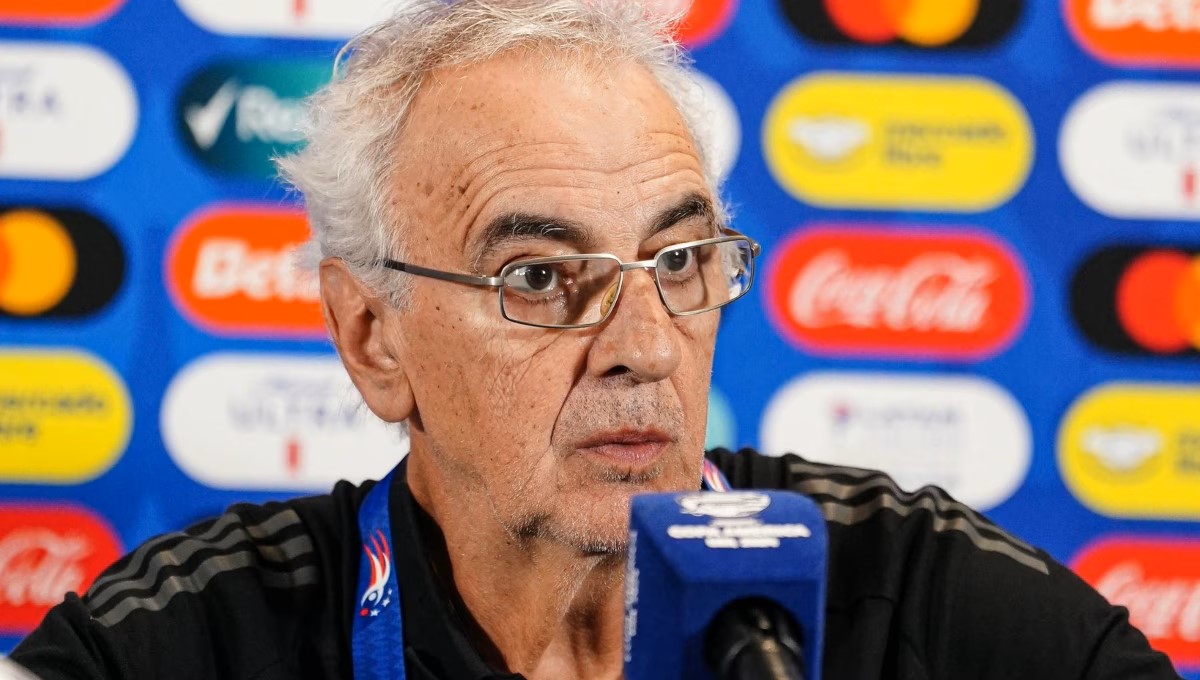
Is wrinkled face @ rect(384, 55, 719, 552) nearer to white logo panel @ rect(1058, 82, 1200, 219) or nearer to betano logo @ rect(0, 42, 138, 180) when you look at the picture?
betano logo @ rect(0, 42, 138, 180)

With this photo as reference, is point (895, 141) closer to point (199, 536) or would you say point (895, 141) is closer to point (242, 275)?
point (242, 275)

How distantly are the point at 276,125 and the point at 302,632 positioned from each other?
1.35 metres

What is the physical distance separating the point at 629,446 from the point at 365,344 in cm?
47

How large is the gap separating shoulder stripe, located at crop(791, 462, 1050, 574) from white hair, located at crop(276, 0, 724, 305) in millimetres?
448

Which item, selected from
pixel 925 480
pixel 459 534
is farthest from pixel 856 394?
pixel 459 534

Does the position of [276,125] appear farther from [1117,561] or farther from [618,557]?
[1117,561]

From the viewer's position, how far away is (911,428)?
2703 mm

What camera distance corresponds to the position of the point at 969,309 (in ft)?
8.93

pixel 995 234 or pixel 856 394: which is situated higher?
pixel 995 234

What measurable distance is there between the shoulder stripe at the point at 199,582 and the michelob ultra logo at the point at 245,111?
1.19m

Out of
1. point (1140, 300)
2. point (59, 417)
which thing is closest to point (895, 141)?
point (1140, 300)

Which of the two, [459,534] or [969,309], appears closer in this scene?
[459,534]

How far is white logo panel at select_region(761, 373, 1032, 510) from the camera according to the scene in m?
2.70

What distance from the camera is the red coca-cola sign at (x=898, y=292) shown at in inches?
106
